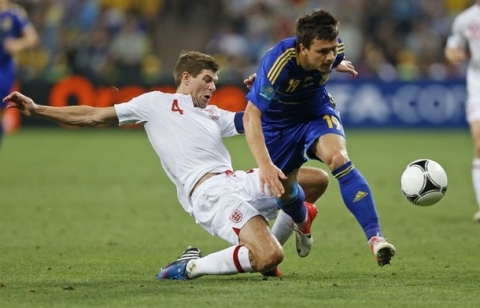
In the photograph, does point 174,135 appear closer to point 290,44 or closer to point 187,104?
point 187,104

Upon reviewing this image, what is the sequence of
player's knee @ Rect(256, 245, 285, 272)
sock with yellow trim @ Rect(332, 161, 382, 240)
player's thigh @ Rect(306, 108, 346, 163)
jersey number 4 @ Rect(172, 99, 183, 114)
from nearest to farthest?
player's knee @ Rect(256, 245, 285, 272)
sock with yellow trim @ Rect(332, 161, 382, 240)
player's thigh @ Rect(306, 108, 346, 163)
jersey number 4 @ Rect(172, 99, 183, 114)

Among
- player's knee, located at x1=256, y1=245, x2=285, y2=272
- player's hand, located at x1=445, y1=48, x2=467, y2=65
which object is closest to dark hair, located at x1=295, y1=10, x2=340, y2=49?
player's knee, located at x1=256, y1=245, x2=285, y2=272

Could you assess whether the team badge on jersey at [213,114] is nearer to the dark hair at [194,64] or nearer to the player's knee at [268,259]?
the dark hair at [194,64]

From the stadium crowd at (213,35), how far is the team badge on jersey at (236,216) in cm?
1651

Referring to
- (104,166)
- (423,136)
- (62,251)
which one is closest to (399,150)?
(423,136)

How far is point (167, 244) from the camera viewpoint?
9148mm

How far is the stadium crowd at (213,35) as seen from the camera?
79.2ft

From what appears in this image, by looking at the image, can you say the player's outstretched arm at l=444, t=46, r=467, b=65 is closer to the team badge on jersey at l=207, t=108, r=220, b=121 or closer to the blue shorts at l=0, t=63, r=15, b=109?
the team badge on jersey at l=207, t=108, r=220, b=121

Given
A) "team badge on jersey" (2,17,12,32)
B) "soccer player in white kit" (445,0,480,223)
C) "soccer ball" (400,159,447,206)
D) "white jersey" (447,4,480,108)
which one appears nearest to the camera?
"soccer ball" (400,159,447,206)

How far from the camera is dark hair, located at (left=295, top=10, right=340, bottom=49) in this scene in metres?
6.76

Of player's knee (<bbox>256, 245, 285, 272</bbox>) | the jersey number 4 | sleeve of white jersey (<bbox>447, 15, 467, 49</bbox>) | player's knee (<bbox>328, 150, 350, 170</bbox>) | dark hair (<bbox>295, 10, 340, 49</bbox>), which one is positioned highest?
dark hair (<bbox>295, 10, 340, 49</bbox>)

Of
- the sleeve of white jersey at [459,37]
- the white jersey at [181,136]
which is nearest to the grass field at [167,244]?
the white jersey at [181,136]

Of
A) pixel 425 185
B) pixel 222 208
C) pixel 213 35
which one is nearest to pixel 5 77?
pixel 222 208

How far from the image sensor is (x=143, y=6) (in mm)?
25906
